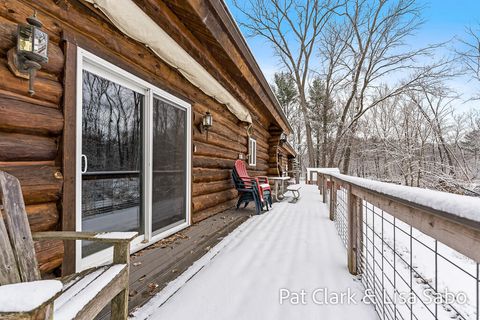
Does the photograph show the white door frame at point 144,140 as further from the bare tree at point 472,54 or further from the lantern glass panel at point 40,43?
the bare tree at point 472,54

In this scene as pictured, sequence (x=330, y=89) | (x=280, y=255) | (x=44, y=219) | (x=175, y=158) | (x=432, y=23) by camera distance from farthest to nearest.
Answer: (x=330, y=89) → (x=432, y=23) → (x=175, y=158) → (x=280, y=255) → (x=44, y=219)

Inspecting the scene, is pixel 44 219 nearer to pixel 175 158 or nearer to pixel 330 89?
pixel 175 158

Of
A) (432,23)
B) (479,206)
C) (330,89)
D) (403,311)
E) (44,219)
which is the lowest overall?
(403,311)

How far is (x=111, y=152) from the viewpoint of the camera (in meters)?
2.56

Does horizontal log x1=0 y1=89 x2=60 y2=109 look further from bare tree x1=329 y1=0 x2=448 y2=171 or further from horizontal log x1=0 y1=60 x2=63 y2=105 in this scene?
bare tree x1=329 y1=0 x2=448 y2=171

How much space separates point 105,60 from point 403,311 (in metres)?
2.95

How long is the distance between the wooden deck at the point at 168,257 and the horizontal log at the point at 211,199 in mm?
264

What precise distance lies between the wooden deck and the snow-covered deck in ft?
0.29

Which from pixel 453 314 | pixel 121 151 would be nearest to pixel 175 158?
pixel 121 151

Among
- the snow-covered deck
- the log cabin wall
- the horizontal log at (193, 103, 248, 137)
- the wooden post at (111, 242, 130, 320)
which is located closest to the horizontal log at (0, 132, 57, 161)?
the log cabin wall

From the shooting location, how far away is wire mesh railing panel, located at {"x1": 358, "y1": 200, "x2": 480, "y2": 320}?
3.84 feet

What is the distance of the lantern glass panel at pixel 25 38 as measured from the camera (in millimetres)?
1408

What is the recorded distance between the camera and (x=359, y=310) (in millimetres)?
1586

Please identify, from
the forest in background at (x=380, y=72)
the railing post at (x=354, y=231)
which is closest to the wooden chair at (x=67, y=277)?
the railing post at (x=354, y=231)
